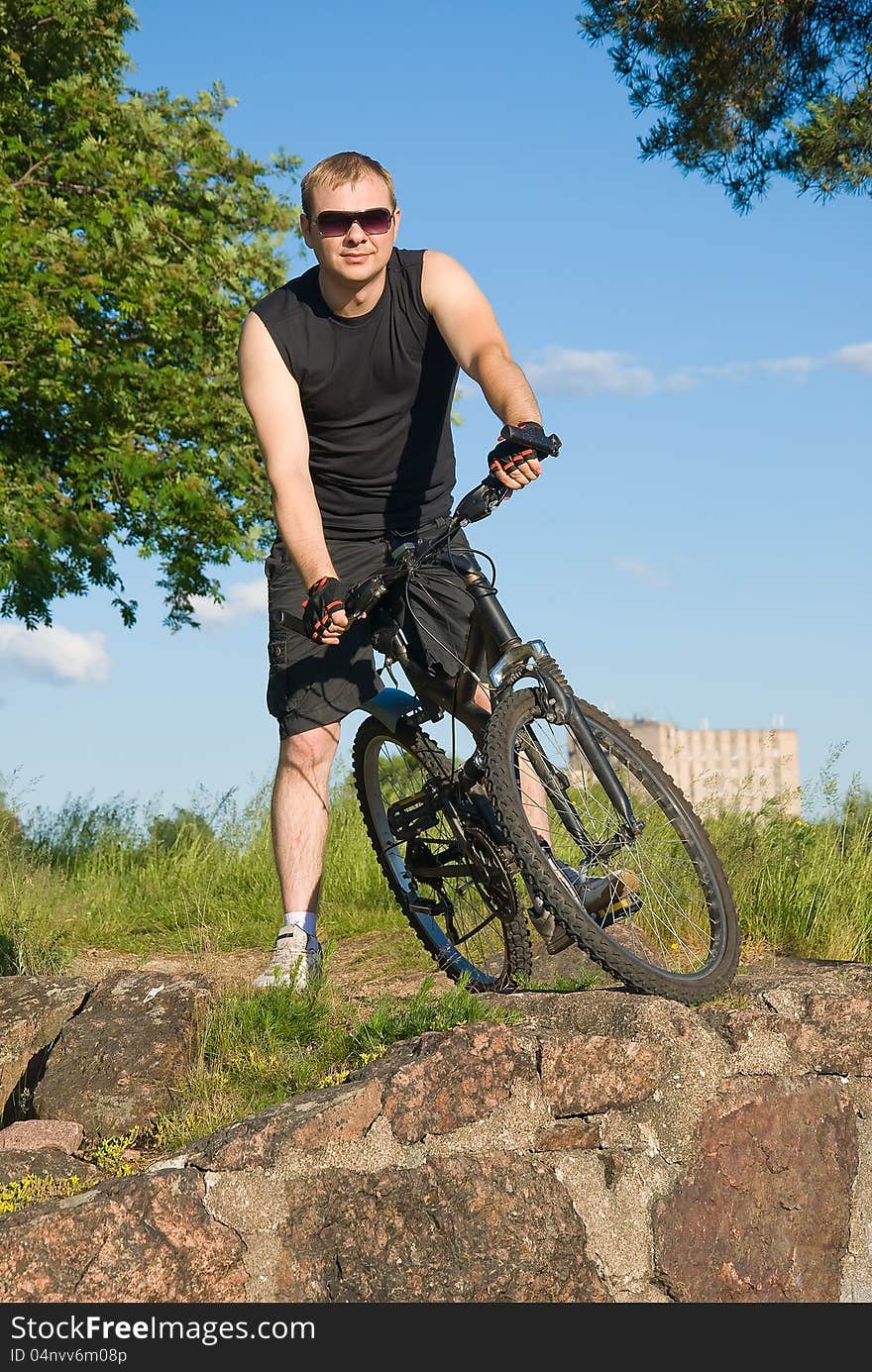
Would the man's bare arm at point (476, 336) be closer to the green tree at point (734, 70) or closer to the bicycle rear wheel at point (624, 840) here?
the bicycle rear wheel at point (624, 840)

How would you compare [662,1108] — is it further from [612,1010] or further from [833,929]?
[833,929]

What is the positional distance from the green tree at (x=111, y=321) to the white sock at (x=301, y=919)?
20.7 feet

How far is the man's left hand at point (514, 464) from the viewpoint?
13.2 feet

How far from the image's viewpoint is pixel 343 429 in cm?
489

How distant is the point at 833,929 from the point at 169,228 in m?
8.53

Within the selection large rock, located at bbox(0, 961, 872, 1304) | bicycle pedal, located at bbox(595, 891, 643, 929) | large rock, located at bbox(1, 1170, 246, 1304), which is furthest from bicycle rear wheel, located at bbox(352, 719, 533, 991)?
large rock, located at bbox(1, 1170, 246, 1304)

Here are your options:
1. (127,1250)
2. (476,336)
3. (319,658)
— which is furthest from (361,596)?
(127,1250)

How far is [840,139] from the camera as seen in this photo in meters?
9.39

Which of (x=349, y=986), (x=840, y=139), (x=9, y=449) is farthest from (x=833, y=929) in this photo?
(x=9, y=449)

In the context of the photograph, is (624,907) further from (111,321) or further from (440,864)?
(111,321)

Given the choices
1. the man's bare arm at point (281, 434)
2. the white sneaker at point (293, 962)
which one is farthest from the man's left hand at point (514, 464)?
the white sneaker at point (293, 962)

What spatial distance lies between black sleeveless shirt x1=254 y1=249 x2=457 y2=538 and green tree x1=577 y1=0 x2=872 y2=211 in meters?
5.91

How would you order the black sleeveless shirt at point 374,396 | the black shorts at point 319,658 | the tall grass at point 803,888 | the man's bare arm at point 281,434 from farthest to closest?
the tall grass at point 803,888 → the black shorts at point 319,658 → the black sleeveless shirt at point 374,396 → the man's bare arm at point 281,434

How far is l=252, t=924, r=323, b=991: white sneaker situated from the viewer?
4551 mm
